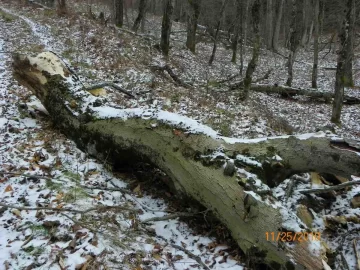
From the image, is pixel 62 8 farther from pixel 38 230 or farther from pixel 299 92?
pixel 38 230

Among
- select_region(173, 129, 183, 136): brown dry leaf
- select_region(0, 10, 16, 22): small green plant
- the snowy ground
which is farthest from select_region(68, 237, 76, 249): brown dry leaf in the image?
select_region(0, 10, 16, 22): small green plant

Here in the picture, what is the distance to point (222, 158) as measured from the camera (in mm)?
3902

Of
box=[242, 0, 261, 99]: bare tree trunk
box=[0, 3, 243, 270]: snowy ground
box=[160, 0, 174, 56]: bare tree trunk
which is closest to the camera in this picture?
box=[0, 3, 243, 270]: snowy ground

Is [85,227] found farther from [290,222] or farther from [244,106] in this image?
[244,106]

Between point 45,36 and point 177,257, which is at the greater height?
point 45,36

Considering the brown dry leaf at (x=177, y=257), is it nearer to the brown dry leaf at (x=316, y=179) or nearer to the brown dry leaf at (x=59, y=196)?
the brown dry leaf at (x=59, y=196)

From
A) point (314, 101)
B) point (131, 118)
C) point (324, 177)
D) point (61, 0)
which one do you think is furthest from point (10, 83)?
point (61, 0)

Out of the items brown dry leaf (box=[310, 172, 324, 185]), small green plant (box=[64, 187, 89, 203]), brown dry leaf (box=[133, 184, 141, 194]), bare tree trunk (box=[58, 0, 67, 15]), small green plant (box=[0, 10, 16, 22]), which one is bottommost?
brown dry leaf (box=[133, 184, 141, 194])

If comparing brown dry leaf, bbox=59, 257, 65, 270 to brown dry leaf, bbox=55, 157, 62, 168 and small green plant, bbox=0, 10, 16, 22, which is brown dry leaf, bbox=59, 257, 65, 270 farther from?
small green plant, bbox=0, 10, 16, 22

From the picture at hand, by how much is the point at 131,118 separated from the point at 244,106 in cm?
556

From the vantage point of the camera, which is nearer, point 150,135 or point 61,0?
point 150,135

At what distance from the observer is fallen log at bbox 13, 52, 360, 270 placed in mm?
3230

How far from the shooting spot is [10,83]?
7.90 metres

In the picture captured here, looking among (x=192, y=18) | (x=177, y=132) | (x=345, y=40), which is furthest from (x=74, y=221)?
(x=192, y=18)
